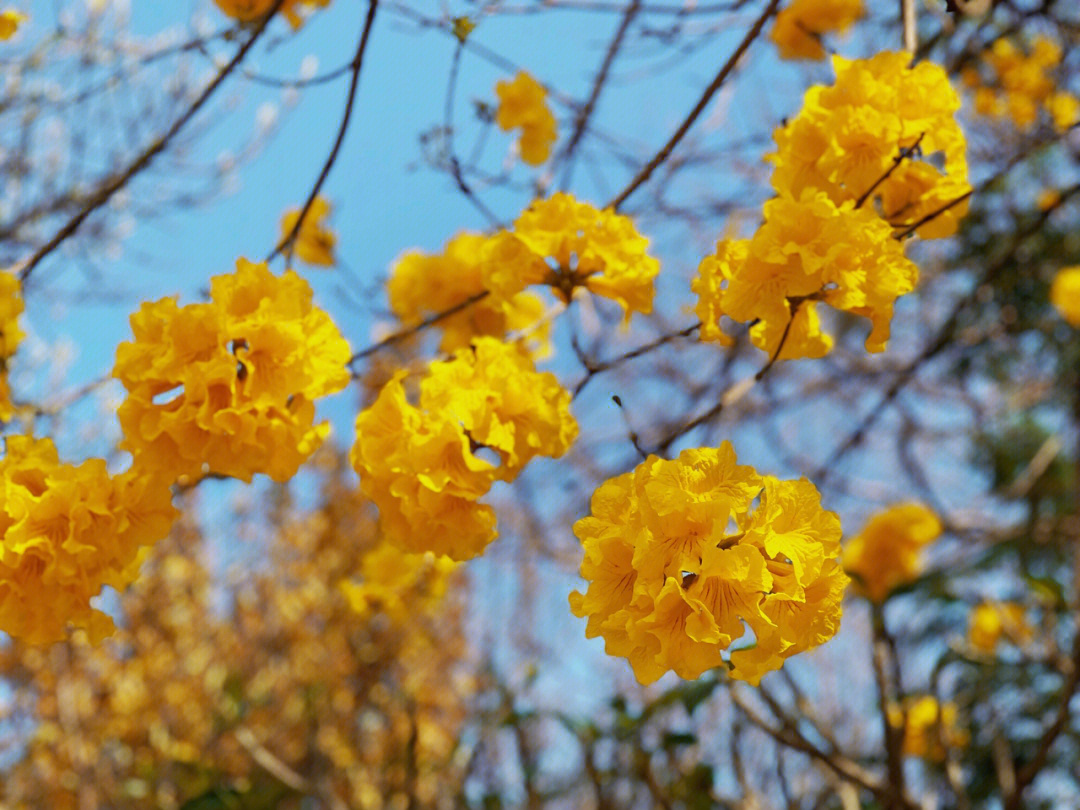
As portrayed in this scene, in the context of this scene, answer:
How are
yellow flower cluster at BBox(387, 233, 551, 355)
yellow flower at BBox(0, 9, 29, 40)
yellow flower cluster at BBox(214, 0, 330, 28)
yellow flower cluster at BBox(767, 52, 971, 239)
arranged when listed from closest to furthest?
yellow flower cluster at BBox(767, 52, 971, 239), yellow flower at BBox(0, 9, 29, 40), yellow flower cluster at BBox(387, 233, 551, 355), yellow flower cluster at BBox(214, 0, 330, 28)

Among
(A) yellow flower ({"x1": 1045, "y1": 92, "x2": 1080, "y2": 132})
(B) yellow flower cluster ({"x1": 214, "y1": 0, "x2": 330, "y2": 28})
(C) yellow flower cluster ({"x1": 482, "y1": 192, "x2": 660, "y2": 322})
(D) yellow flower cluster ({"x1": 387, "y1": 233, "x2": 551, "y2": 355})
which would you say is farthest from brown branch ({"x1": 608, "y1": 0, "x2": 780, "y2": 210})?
(A) yellow flower ({"x1": 1045, "y1": 92, "x2": 1080, "y2": 132})

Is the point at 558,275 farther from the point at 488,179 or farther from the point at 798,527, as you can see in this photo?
the point at 488,179

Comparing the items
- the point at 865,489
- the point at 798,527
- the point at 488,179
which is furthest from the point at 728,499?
the point at 865,489

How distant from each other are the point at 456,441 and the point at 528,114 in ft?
3.96

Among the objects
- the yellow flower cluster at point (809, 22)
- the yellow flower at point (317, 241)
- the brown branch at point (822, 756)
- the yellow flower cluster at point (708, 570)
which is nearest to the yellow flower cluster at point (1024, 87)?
the yellow flower cluster at point (809, 22)

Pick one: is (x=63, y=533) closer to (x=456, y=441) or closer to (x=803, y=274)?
(x=456, y=441)

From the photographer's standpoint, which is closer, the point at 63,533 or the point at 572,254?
the point at 63,533

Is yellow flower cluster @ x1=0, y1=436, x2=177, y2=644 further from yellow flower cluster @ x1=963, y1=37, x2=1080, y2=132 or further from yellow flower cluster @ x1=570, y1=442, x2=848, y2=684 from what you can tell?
yellow flower cluster @ x1=963, y1=37, x2=1080, y2=132

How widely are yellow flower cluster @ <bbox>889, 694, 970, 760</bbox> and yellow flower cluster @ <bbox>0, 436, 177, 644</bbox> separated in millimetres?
1618

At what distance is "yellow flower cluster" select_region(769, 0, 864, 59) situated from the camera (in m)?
2.29

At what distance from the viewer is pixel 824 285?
1144mm

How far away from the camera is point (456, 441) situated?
1.13 meters

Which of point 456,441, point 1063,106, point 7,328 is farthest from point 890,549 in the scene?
point 1063,106

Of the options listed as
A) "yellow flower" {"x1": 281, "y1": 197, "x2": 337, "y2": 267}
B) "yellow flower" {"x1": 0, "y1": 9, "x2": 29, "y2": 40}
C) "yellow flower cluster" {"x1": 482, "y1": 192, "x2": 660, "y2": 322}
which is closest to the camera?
"yellow flower cluster" {"x1": 482, "y1": 192, "x2": 660, "y2": 322}
